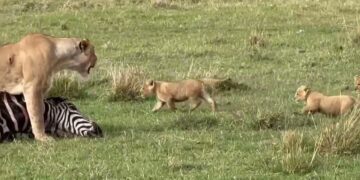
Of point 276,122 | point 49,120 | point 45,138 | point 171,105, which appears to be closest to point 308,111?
point 276,122

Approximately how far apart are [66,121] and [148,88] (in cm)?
234

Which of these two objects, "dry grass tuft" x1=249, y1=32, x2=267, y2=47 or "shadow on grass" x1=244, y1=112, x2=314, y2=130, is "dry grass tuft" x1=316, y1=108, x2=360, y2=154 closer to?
"shadow on grass" x1=244, y1=112, x2=314, y2=130

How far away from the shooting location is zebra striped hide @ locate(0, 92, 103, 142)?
1029 cm

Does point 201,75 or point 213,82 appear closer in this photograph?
point 213,82

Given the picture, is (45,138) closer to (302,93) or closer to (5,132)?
(5,132)

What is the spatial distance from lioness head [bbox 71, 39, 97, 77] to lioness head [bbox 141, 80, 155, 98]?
184 cm

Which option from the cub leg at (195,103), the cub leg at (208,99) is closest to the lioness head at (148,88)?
the cub leg at (195,103)

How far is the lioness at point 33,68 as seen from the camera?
401 inches

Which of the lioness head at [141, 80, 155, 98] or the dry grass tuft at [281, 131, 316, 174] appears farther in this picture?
the lioness head at [141, 80, 155, 98]

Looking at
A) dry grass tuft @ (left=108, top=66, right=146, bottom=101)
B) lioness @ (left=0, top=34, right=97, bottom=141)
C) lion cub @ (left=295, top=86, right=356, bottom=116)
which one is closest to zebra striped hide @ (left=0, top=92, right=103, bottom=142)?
lioness @ (left=0, top=34, right=97, bottom=141)

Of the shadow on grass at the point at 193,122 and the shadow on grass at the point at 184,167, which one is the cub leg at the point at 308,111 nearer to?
the shadow on grass at the point at 193,122

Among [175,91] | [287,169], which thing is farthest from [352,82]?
[287,169]

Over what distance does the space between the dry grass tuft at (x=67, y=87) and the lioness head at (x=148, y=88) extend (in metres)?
1.24

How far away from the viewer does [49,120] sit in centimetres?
1064
